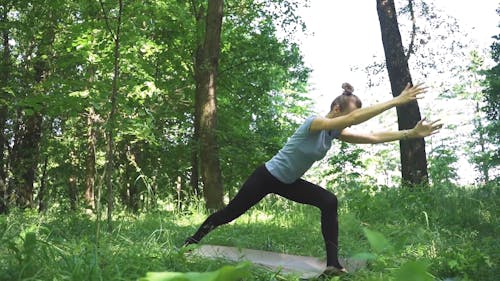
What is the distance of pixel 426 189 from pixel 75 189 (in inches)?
562

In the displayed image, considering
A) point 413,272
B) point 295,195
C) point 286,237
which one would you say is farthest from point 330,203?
point 413,272

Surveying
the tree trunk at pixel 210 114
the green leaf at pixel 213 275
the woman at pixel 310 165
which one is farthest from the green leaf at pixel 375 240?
the tree trunk at pixel 210 114

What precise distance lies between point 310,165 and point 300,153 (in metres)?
0.16

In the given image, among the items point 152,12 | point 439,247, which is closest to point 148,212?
point 152,12

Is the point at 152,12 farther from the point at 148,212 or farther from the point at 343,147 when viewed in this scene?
the point at 343,147

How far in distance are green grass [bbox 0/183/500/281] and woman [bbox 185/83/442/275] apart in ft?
1.38

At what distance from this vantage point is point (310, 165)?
16.0 feet

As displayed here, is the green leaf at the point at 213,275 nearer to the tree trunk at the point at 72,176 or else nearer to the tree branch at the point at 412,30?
the tree branch at the point at 412,30

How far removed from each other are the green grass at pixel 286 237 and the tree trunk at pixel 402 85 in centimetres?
182

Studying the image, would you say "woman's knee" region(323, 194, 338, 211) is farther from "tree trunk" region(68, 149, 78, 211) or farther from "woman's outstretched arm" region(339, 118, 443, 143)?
"tree trunk" region(68, 149, 78, 211)

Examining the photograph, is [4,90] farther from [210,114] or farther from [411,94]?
[411,94]

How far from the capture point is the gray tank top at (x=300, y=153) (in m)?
4.81

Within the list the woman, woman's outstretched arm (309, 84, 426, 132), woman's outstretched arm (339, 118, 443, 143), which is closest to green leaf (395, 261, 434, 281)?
woman's outstretched arm (309, 84, 426, 132)

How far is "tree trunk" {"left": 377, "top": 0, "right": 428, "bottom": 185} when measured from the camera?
11.2 m
